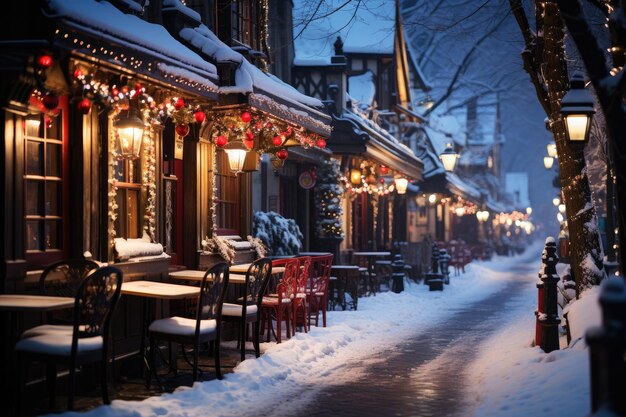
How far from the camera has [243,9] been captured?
1521 centimetres

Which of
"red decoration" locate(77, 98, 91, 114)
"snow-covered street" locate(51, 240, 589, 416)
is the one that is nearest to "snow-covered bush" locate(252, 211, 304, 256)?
"snow-covered street" locate(51, 240, 589, 416)

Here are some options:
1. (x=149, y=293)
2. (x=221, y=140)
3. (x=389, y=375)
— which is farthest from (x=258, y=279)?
(x=221, y=140)

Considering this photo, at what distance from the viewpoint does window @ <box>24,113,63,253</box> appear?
333 inches

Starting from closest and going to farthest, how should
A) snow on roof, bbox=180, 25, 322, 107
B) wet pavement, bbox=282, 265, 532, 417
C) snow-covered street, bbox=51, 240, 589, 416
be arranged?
1. snow-covered street, bbox=51, 240, 589, 416
2. wet pavement, bbox=282, 265, 532, 417
3. snow on roof, bbox=180, 25, 322, 107

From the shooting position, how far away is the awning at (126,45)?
7.55 m

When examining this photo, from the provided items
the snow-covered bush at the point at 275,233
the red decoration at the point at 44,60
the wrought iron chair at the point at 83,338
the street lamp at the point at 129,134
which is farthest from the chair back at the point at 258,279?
the snow-covered bush at the point at 275,233

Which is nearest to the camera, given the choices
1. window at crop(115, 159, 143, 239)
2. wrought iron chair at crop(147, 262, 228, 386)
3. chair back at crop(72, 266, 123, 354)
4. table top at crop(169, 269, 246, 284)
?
chair back at crop(72, 266, 123, 354)

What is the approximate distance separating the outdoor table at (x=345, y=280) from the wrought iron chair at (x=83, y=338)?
34.5ft

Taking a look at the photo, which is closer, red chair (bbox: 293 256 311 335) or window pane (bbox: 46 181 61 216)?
window pane (bbox: 46 181 61 216)

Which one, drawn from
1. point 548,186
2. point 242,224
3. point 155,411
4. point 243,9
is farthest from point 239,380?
point 548,186

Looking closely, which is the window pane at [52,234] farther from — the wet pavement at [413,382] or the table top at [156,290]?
the wet pavement at [413,382]

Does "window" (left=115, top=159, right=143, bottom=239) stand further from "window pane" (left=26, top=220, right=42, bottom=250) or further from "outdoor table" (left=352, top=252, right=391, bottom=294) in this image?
"outdoor table" (left=352, top=252, right=391, bottom=294)

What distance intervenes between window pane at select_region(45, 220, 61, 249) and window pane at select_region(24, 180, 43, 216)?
0.88 ft

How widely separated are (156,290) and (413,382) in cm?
332
